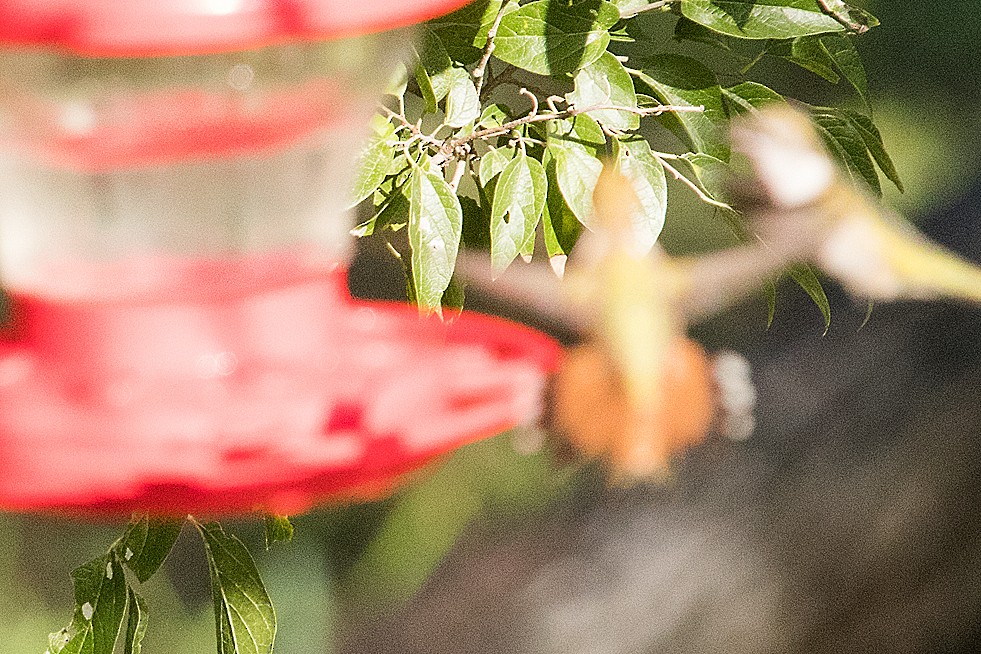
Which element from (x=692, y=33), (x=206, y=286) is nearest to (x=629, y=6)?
(x=692, y=33)

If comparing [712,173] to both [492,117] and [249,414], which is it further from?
[249,414]

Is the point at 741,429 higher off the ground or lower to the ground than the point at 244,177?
lower

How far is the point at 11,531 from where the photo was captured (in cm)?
192

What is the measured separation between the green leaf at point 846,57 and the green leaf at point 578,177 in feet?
0.73

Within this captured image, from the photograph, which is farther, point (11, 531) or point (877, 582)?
point (877, 582)

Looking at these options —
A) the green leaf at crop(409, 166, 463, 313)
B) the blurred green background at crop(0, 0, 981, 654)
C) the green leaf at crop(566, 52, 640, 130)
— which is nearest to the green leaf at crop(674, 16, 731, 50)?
the green leaf at crop(566, 52, 640, 130)

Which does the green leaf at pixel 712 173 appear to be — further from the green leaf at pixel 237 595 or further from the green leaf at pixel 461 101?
the green leaf at pixel 237 595

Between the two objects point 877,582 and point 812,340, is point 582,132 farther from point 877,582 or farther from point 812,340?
point 877,582

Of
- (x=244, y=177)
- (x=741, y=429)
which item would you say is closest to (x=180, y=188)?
(x=244, y=177)

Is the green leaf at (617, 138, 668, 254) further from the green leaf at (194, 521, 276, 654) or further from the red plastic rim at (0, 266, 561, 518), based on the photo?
the green leaf at (194, 521, 276, 654)

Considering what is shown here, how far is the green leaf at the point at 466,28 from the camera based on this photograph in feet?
2.44

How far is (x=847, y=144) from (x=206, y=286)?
479 mm

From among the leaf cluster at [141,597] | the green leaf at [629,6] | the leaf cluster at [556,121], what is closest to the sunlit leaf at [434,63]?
the leaf cluster at [556,121]

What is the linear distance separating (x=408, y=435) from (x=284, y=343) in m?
0.12
